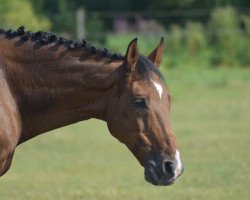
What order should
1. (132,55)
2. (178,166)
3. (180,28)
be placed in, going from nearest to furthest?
(178,166) → (132,55) → (180,28)

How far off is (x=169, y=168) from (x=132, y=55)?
2.65 ft

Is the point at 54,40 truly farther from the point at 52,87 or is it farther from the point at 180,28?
the point at 180,28

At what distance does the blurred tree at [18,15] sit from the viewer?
2334 centimetres

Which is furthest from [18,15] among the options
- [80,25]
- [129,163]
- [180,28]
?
[129,163]

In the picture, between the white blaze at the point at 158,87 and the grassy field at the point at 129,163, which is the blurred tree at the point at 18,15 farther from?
the white blaze at the point at 158,87

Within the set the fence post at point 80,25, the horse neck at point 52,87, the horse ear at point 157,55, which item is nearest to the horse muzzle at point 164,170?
the horse neck at point 52,87

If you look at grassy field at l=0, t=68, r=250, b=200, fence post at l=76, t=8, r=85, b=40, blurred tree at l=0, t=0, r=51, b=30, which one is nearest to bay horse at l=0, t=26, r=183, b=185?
grassy field at l=0, t=68, r=250, b=200

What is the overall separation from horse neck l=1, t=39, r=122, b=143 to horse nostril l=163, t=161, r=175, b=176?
2.08ft

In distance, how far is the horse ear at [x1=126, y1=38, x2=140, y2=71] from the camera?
6.18 meters

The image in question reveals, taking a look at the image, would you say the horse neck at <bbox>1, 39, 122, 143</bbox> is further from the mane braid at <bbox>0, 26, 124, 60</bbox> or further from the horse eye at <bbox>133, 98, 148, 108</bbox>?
the horse eye at <bbox>133, 98, 148, 108</bbox>

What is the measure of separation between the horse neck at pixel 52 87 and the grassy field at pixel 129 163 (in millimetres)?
3387

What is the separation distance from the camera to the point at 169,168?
6.10 m

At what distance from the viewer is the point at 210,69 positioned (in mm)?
28688

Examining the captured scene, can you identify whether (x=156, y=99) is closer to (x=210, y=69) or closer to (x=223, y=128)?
(x=223, y=128)
